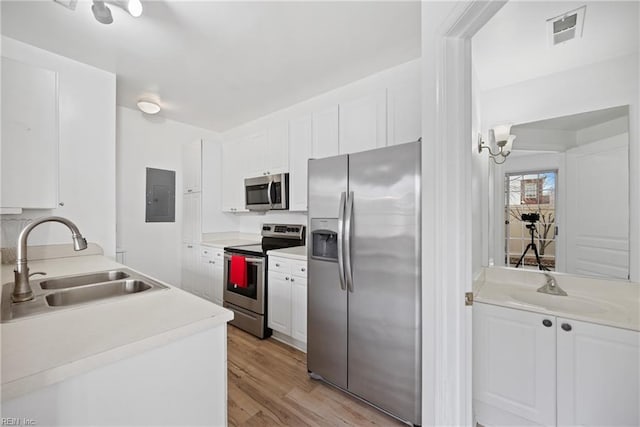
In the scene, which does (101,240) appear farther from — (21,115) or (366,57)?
(366,57)

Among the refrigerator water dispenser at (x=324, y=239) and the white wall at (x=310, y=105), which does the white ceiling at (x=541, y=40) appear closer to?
the white wall at (x=310, y=105)

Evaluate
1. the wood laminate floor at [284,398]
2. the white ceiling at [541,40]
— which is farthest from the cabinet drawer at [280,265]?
the white ceiling at [541,40]

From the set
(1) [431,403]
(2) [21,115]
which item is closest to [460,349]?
(1) [431,403]

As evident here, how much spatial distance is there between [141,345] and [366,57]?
2448 mm

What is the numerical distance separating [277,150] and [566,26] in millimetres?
2583

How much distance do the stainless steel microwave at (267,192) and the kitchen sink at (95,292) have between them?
1779mm

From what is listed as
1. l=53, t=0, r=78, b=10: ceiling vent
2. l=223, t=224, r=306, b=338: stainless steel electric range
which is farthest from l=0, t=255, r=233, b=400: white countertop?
l=53, t=0, r=78, b=10: ceiling vent

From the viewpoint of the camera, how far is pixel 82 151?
7.68ft

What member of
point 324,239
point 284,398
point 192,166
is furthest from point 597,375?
point 192,166

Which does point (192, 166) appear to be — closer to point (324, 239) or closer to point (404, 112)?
point (324, 239)

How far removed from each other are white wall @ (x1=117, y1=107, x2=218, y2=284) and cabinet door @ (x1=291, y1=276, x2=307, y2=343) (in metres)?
2.27

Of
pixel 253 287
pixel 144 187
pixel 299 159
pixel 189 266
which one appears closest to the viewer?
pixel 253 287

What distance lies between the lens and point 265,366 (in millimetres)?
2271

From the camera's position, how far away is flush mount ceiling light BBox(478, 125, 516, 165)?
6.55ft
